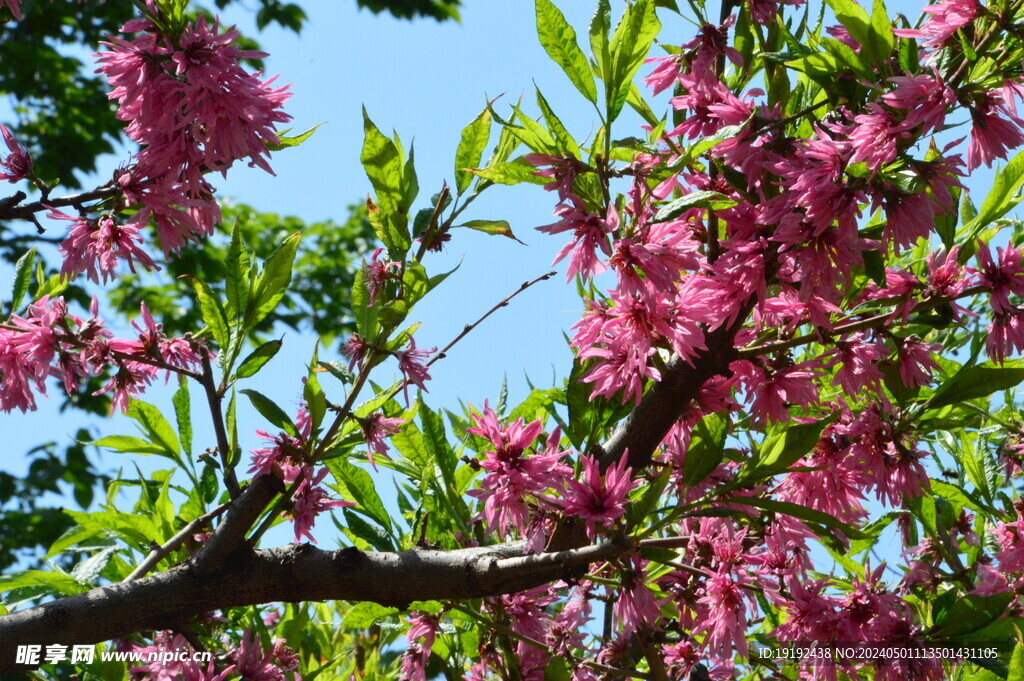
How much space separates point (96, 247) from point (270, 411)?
1.82 ft

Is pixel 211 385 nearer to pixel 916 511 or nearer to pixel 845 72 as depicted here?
pixel 845 72

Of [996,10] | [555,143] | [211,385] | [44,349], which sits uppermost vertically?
[996,10]

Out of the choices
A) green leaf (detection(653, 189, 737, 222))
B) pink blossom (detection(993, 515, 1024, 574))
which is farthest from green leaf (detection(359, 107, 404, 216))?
pink blossom (detection(993, 515, 1024, 574))

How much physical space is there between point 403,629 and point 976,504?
63.9 inches

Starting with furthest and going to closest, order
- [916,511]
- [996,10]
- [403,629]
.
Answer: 1. [403,629]
2. [916,511]
3. [996,10]

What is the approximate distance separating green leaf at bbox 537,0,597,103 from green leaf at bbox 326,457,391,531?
95 centimetres

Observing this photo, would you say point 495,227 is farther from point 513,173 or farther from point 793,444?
point 793,444

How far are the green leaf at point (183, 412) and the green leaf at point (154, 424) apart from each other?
0.7 inches

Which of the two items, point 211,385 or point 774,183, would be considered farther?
point 211,385

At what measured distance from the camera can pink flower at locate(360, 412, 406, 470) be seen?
1812mm

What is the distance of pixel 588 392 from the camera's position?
1.83m

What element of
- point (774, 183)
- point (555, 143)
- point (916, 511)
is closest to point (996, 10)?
point (774, 183)

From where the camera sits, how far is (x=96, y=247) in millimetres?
1867

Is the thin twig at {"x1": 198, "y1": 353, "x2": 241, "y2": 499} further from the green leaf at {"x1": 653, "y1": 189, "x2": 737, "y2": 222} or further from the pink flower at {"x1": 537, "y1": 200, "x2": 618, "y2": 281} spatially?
the green leaf at {"x1": 653, "y1": 189, "x2": 737, "y2": 222}
